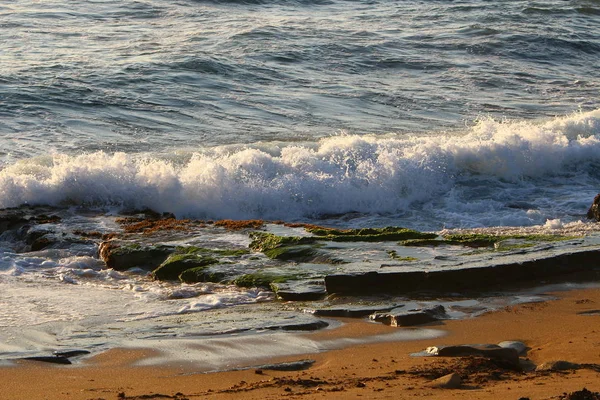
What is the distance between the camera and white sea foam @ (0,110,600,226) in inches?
476

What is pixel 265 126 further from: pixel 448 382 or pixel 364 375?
pixel 448 382

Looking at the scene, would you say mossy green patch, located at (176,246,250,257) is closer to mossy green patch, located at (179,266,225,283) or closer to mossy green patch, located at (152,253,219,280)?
mossy green patch, located at (152,253,219,280)

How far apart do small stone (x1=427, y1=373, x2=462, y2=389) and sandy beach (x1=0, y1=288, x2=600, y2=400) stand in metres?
0.03

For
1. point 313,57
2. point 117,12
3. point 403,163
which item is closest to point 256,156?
point 403,163

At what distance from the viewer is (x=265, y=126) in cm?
1627

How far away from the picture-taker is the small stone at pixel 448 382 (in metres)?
5.06

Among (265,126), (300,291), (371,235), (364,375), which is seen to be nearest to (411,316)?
(300,291)

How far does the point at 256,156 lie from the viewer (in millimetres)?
13336

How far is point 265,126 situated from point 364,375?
11.1m

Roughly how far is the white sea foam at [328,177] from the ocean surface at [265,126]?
31mm

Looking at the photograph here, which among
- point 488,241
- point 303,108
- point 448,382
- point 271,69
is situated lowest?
point 303,108

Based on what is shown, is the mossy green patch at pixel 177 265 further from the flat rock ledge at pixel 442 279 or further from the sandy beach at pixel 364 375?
the sandy beach at pixel 364 375

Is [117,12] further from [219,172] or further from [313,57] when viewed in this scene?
[219,172]

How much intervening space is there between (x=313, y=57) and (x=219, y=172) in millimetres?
9442
